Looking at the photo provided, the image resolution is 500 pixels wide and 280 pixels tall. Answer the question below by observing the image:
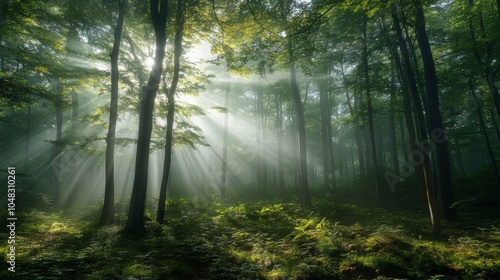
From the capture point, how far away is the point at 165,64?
13.1 meters

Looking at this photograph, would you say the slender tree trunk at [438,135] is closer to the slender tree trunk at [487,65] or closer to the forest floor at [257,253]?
the forest floor at [257,253]

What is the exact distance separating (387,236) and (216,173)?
26248mm

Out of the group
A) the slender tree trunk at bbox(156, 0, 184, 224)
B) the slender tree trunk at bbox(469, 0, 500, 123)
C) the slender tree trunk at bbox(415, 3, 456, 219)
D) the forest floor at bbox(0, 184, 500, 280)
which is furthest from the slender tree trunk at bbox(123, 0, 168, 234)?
the slender tree trunk at bbox(469, 0, 500, 123)

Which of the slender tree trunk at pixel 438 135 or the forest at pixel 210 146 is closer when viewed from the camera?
the forest at pixel 210 146

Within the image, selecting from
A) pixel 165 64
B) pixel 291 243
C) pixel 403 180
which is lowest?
pixel 291 243

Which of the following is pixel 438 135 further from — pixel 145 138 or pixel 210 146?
pixel 145 138

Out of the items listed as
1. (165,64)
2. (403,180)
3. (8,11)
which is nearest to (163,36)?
(165,64)

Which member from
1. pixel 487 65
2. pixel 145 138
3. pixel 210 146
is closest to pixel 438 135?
pixel 487 65

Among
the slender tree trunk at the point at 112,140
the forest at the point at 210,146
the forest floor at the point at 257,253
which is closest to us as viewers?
the forest floor at the point at 257,253

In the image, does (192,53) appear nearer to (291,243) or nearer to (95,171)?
(291,243)

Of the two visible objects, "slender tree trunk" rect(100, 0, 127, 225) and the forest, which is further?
"slender tree trunk" rect(100, 0, 127, 225)

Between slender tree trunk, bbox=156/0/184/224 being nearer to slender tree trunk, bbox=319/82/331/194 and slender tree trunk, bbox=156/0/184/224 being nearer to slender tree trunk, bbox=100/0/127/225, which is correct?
slender tree trunk, bbox=100/0/127/225

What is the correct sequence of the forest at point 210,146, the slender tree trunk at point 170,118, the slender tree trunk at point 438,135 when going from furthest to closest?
the slender tree trunk at point 170,118, the slender tree trunk at point 438,135, the forest at point 210,146

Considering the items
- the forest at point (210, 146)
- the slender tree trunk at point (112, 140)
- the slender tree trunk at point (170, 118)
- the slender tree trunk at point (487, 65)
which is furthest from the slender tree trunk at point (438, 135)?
the slender tree trunk at point (112, 140)
